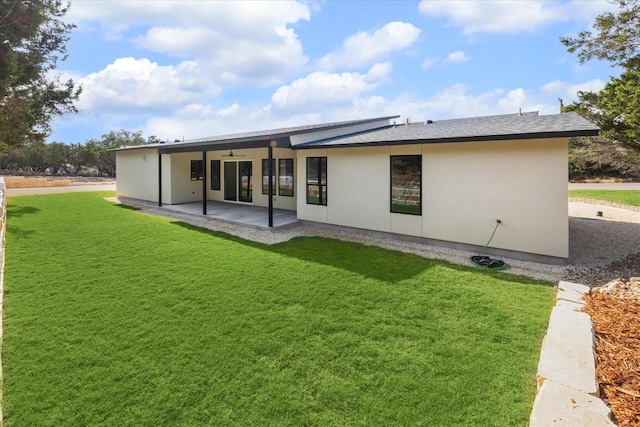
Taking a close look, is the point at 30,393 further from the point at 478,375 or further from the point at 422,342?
the point at 478,375

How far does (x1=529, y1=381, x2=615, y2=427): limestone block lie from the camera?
2.73 m

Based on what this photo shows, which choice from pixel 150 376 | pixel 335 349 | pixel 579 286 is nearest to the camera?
pixel 150 376

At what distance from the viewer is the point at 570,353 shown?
3.74 meters

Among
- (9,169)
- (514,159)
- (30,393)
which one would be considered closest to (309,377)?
(30,393)

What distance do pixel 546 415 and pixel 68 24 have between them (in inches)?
765

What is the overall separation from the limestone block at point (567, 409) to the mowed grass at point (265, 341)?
0.45 feet

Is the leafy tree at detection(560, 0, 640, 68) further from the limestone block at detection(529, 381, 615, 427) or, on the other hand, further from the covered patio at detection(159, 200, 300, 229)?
the covered patio at detection(159, 200, 300, 229)

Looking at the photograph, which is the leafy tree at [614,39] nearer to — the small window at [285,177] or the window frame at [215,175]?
the small window at [285,177]

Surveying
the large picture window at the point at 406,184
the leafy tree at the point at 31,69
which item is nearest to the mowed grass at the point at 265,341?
the large picture window at the point at 406,184

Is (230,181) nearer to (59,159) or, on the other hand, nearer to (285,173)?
(285,173)

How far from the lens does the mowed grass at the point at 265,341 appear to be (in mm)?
3039

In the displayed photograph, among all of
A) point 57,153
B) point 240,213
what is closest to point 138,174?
point 240,213

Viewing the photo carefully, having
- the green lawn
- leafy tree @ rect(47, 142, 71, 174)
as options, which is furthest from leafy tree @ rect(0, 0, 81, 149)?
leafy tree @ rect(47, 142, 71, 174)

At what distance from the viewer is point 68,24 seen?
14102 millimetres
